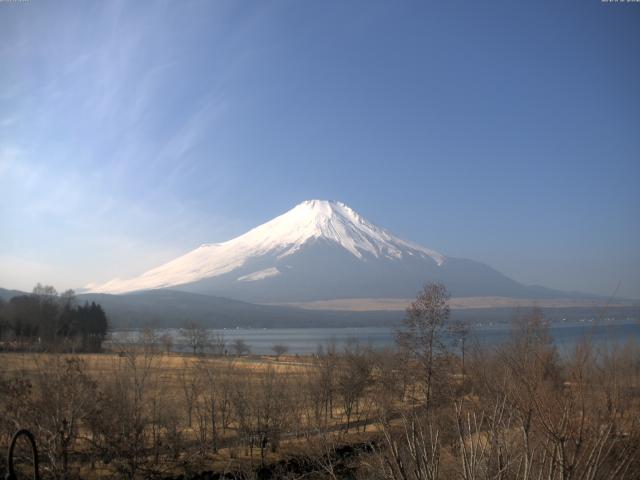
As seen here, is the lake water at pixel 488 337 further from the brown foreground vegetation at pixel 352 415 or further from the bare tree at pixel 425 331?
the bare tree at pixel 425 331

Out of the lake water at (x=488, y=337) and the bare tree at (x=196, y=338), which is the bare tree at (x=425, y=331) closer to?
the lake water at (x=488, y=337)

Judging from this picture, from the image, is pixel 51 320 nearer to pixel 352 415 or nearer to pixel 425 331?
pixel 352 415

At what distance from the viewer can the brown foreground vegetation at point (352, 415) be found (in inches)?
233

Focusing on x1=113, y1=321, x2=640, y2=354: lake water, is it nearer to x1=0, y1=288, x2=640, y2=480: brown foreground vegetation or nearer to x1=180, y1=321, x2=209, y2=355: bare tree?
x1=0, y1=288, x2=640, y2=480: brown foreground vegetation

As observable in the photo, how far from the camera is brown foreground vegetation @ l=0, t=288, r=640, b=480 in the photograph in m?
5.91

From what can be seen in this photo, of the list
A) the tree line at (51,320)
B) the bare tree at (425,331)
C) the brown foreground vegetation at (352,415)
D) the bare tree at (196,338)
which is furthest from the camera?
the bare tree at (196,338)

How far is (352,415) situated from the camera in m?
31.8

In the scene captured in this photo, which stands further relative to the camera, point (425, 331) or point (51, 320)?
point (51, 320)

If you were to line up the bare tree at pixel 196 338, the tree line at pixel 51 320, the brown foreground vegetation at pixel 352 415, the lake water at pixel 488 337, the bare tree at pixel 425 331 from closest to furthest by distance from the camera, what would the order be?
the brown foreground vegetation at pixel 352 415 < the lake water at pixel 488 337 < the bare tree at pixel 425 331 < the tree line at pixel 51 320 < the bare tree at pixel 196 338

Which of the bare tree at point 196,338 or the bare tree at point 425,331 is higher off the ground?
the bare tree at point 425,331

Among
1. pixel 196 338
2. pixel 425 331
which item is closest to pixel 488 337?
pixel 425 331

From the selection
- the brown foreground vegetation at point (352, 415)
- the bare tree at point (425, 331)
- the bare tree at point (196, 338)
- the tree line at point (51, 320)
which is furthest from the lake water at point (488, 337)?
the tree line at point (51, 320)

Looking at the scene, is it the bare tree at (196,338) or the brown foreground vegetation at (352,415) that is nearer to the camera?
the brown foreground vegetation at (352,415)

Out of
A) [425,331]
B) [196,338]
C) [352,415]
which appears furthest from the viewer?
[196,338]
